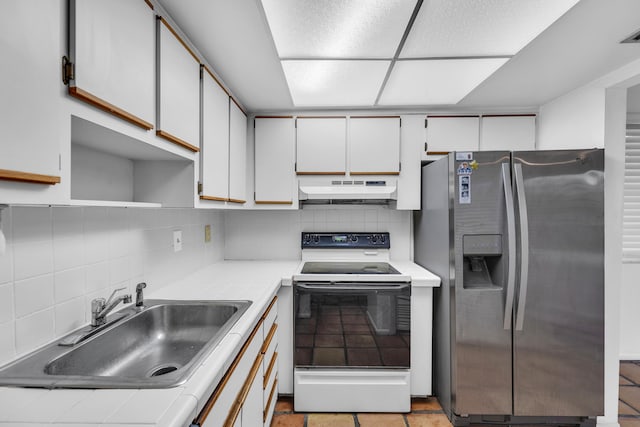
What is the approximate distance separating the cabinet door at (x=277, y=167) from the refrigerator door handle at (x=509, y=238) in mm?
Answer: 1426

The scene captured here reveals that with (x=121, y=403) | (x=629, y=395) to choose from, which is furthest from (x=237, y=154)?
(x=629, y=395)

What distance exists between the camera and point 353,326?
193cm

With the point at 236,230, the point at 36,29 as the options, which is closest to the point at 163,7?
the point at 36,29

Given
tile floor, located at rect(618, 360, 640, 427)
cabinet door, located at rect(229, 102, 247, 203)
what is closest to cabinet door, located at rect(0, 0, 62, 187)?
cabinet door, located at rect(229, 102, 247, 203)

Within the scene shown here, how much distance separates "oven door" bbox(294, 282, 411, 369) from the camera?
6.34 ft

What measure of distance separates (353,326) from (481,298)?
78cm

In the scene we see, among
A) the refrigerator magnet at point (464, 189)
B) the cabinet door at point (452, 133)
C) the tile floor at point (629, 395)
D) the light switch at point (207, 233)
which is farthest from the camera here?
the cabinet door at point (452, 133)

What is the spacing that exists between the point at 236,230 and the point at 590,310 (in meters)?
2.50

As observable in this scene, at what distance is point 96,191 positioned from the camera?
4.09 ft

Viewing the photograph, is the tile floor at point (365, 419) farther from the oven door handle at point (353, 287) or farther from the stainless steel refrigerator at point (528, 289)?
the oven door handle at point (353, 287)

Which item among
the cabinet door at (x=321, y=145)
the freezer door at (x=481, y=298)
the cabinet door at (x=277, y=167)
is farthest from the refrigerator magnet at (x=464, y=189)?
the cabinet door at (x=277, y=167)

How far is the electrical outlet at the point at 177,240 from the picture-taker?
1.81m

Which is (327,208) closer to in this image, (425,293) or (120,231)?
(425,293)

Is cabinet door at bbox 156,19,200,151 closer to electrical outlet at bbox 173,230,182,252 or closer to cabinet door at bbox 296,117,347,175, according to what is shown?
electrical outlet at bbox 173,230,182,252
